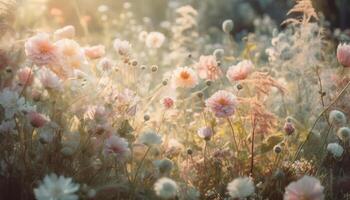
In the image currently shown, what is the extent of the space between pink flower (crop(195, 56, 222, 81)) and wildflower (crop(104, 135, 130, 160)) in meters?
0.99

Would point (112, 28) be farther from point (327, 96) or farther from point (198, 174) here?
point (198, 174)

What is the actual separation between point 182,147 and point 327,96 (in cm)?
99

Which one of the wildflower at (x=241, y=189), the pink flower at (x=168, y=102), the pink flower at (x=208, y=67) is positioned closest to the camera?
the wildflower at (x=241, y=189)

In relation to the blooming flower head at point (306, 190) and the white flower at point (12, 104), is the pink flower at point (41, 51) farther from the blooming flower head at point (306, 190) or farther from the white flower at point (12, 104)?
the blooming flower head at point (306, 190)

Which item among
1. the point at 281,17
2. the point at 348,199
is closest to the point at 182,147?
the point at 348,199

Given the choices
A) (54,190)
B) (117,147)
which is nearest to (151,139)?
(117,147)

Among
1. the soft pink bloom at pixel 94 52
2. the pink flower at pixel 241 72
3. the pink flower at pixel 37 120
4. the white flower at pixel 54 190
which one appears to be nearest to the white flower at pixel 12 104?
the pink flower at pixel 37 120

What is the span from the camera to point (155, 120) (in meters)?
3.49

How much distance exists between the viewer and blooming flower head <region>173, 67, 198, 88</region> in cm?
326

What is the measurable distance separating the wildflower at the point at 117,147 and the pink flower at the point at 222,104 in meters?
0.46

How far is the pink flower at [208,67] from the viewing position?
3428 mm

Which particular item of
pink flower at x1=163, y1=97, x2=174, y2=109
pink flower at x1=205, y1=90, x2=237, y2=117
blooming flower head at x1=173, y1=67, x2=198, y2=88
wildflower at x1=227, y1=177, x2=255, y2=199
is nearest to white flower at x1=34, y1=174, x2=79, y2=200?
wildflower at x1=227, y1=177, x2=255, y2=199

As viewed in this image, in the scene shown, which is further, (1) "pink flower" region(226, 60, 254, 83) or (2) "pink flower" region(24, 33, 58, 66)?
(1) "pink flower" region(226, 60, 254, 83)

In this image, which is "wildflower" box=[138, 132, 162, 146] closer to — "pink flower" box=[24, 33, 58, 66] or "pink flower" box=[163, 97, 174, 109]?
"pink flower" box=[24, 33, 58, 66]
